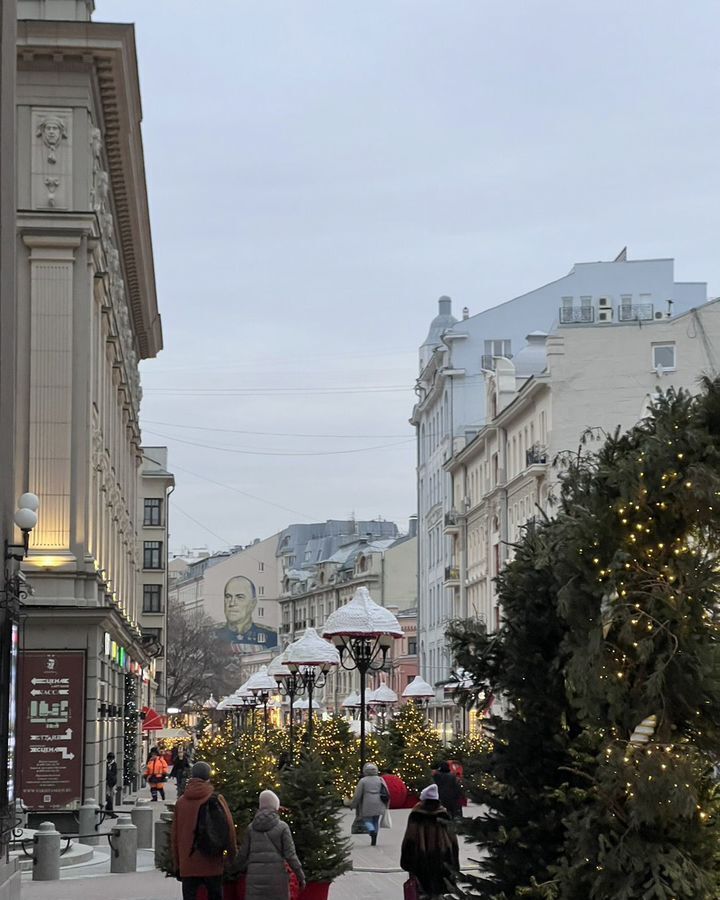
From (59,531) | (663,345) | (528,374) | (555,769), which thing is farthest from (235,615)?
(555,769)

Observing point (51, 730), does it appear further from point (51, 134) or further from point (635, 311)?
point (635, 311)

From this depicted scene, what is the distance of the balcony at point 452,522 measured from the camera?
89.5 m

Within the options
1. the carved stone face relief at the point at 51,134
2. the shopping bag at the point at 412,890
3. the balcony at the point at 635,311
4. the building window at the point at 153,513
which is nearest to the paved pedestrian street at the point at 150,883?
the shopping bag at the point at 412,890

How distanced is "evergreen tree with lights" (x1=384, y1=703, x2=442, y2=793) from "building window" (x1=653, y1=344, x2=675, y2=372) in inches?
808

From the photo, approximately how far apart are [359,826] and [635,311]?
47.6 m

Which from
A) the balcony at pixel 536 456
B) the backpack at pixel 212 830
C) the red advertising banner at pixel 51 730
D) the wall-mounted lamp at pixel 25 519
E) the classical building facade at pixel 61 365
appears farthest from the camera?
the balcony at pixel 536 456

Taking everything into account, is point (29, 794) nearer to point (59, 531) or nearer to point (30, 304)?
point (59, 531)

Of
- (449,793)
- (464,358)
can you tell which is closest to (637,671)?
(449,793)

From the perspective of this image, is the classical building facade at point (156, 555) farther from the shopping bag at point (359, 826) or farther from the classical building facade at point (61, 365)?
the shopping bag at point (359, 826)

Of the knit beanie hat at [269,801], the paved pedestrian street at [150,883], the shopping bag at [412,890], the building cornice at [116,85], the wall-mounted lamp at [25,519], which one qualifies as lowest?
the paved pedestrian street at [150,883]

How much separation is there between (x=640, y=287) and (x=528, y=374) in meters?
6.39

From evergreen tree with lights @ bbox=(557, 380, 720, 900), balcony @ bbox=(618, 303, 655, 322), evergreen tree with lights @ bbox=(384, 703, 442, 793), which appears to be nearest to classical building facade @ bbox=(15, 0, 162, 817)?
evergreen tree with lights @ bbox=(384, 703, 442, 793)

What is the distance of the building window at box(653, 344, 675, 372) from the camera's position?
63.4 m

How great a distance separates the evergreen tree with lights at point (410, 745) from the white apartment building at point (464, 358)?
2527 cm
